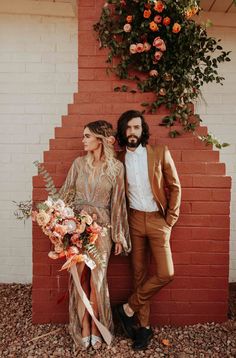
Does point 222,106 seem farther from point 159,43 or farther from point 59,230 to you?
point 59,230

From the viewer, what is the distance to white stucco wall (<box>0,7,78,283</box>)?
425cm

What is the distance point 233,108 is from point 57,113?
2.20m

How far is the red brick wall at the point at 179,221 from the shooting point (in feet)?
10.6

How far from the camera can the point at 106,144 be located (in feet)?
9.73

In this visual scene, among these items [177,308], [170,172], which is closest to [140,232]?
[170,172]

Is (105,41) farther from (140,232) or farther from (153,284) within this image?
(153,284)

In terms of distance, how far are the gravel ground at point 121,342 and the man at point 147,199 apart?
151 mm

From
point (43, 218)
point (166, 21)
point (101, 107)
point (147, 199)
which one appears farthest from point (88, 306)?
point (166, 21)

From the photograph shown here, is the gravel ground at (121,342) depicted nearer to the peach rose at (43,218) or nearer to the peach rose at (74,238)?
the peach rose at (74,238)

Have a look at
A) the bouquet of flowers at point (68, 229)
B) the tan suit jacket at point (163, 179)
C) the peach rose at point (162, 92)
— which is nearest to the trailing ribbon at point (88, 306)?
the bouquet of flowers at point (68, 229)

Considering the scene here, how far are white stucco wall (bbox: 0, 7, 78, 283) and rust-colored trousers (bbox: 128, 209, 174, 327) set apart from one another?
1820 millimetres

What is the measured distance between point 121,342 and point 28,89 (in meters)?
3.02

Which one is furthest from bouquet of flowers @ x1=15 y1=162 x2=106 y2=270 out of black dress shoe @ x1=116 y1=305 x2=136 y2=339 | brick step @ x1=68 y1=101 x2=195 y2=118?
brick step @ x1=68 y1=101 x2=195 y2=118

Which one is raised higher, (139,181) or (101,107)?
(101,107)
